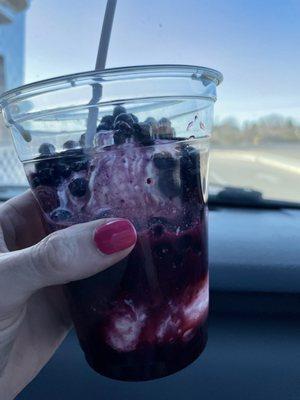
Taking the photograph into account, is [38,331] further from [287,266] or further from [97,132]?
[287,266]

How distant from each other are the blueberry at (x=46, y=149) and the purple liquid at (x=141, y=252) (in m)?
0.02

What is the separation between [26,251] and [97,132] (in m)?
0.20

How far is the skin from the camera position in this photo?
2.29ft

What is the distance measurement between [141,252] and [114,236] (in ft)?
0.25

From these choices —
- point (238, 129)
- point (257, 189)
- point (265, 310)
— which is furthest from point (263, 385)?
point (238, 129)

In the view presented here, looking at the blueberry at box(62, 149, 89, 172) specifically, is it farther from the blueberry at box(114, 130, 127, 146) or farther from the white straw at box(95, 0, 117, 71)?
the white straw at box(95, 0, 117, 71)

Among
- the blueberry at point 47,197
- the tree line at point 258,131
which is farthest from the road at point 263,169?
the blueberry at point 47,197

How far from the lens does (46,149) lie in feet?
2.59

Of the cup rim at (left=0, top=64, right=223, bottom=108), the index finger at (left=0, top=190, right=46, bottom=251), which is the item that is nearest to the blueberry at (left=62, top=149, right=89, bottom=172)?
the cup rim at (left=0, top=64, right=223, bottom=108)

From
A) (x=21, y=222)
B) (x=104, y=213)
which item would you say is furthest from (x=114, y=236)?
(x=21, y=222)

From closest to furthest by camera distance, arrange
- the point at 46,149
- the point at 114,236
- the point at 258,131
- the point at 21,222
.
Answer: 1. the point at 114,236
2. the point at 46,149
3. the point at 21,222
4. the point at 258,131

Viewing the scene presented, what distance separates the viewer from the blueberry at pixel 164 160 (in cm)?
74

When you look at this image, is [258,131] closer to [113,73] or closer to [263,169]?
[263,169]

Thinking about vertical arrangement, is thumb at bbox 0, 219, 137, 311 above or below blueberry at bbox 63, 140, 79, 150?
below
